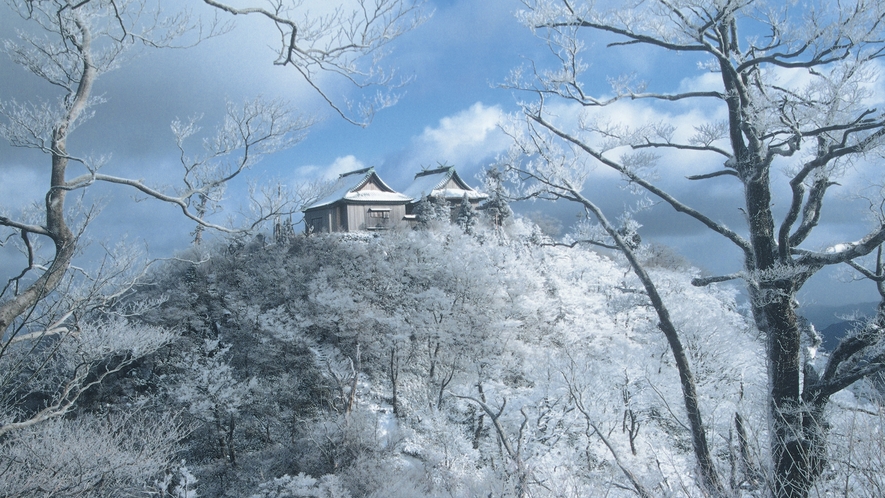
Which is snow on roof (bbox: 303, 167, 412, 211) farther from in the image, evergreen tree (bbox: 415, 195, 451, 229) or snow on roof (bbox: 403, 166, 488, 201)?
evergreen tree (bbox: 415, 195, 451, 229)

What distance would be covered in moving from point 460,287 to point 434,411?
5.00 m

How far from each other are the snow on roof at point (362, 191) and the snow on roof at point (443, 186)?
1.21 metres

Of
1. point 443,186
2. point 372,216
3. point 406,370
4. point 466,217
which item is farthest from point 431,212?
point 406,370

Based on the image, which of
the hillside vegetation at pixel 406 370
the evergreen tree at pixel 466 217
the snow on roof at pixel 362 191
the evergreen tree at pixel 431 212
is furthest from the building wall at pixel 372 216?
the evergreen tree at pixel 466 217

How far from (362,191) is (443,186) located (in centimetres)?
425

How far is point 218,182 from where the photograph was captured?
3988 millimetres

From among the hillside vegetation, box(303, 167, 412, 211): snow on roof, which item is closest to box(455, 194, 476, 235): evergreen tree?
the hillside vegetation

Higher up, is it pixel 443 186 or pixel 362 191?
pixel 443 186

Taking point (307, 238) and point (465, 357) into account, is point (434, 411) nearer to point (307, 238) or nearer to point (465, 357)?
point (465, 357)

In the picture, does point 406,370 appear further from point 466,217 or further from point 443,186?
point 443,186

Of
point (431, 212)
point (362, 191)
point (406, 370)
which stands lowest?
point (406, 370)

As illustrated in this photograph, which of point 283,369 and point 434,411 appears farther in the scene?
point 283,369

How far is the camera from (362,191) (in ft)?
82.3

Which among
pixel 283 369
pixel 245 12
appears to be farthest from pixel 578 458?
pixel 245 12
